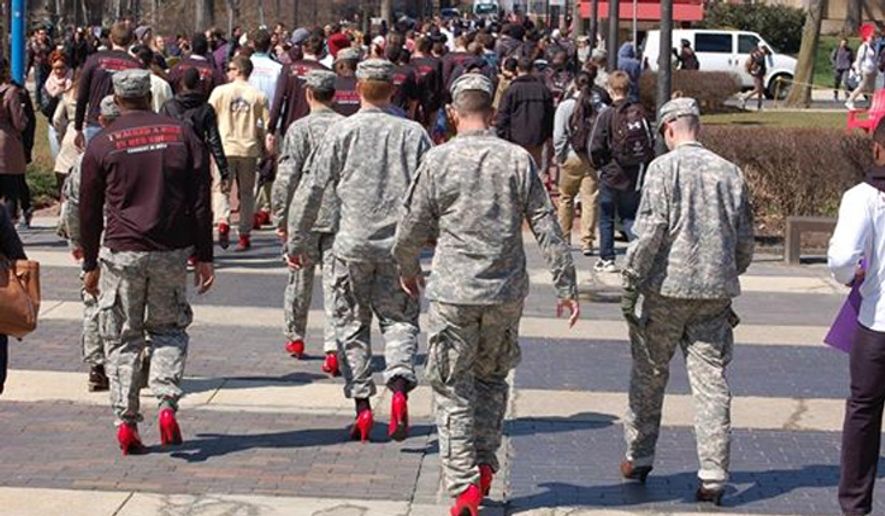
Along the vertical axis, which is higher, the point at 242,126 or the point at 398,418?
the point at 242,126

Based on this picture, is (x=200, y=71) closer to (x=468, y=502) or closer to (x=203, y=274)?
(x=203, y=274)

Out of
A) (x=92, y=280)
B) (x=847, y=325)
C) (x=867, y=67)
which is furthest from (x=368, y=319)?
(x=867, y=67)

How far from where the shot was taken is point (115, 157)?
8.44 m

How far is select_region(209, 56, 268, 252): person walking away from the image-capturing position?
1537 centimetres

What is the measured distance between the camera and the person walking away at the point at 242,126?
50.4 feet

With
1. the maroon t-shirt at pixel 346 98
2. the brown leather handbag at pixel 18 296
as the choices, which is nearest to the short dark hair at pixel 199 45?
the maroon t-shirt at pixel 346 98

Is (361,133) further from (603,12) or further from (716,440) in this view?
(603,12)

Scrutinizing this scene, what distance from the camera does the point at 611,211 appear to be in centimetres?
1487

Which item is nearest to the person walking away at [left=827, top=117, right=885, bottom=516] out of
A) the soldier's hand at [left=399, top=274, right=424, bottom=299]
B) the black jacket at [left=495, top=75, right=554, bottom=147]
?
the soldier's hand at [left=399, top=274, right=424, bottom=299]

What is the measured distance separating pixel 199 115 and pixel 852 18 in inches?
2099

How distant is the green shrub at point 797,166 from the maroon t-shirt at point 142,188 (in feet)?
30.3

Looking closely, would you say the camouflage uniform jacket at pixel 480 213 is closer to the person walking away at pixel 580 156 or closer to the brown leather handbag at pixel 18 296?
the brown leather handbag at pixel 18 296

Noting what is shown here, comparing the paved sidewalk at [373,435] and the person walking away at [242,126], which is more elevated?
the person walking away at [242,126]

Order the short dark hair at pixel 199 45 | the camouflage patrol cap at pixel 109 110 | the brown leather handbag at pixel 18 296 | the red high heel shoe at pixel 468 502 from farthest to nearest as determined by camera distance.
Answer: the short dark hair at pixel 199 45 < the camouflage patrol cap at pixel 109 110 < the red high heel shoe at pixel 468 502 < the brown leather handbag at pixel 18 296
